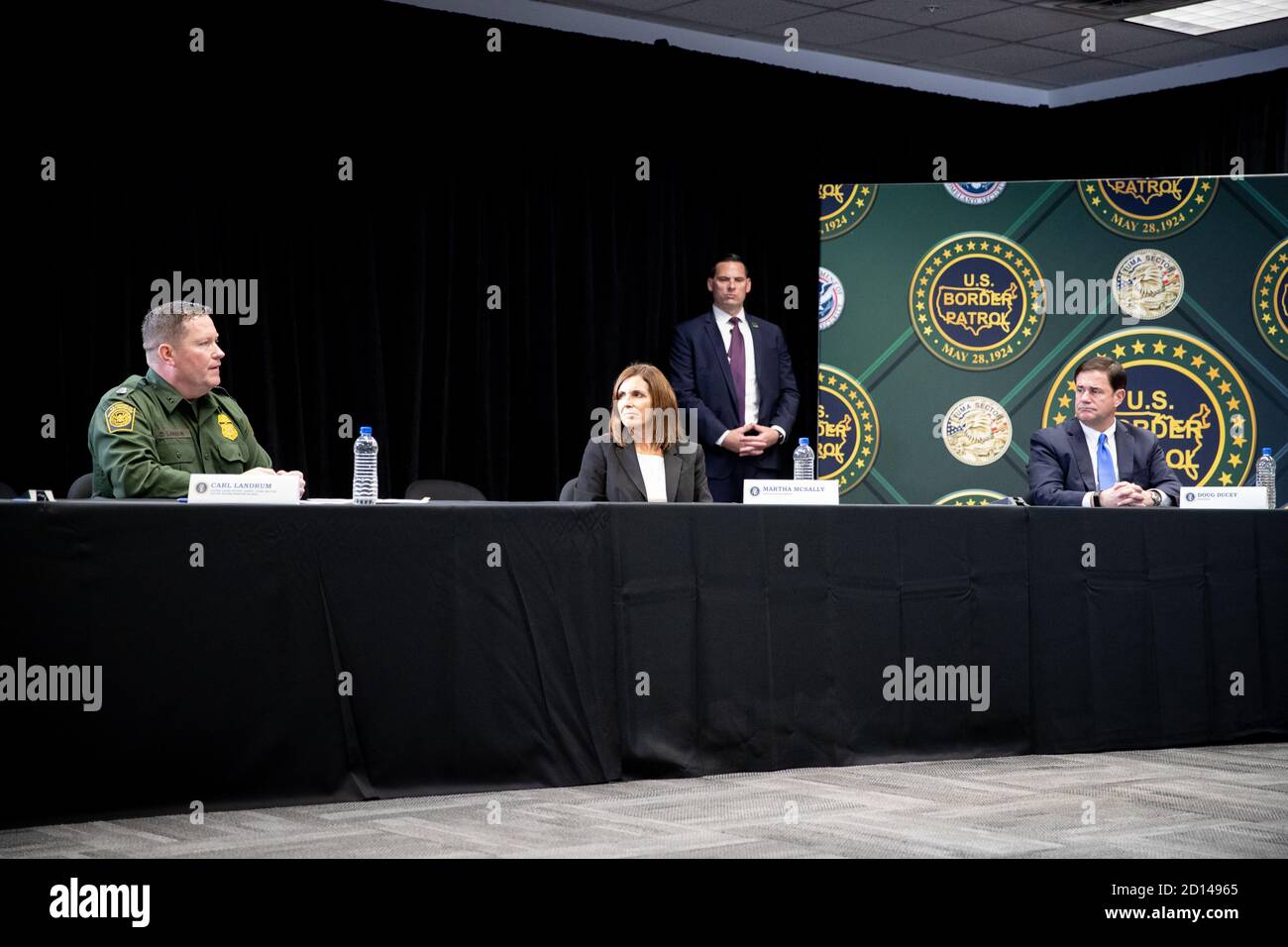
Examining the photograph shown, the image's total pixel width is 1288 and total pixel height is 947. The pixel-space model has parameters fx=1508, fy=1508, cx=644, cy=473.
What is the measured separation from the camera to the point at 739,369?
6934mm

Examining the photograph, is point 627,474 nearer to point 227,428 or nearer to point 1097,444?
point 227,428

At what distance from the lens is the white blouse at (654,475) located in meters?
4.64

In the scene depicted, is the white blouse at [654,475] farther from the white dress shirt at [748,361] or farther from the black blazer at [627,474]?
the white dress shirt at [748,361]

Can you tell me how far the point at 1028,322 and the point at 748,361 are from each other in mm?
1338

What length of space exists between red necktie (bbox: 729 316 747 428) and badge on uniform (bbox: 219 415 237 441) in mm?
3093

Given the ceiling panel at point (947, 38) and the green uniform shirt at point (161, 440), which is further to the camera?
the ceiling panel at point (947, 38)

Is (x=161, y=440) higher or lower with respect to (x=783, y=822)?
higher

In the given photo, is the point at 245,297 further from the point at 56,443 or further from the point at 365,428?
the point at 365,428

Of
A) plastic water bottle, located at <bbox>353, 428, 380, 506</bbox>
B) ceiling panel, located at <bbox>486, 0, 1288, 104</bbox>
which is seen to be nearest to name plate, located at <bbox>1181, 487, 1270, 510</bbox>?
plastic water bottle, located at <bbox>353, 428, 380, 506</bbox>

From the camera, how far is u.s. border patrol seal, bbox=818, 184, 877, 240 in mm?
7148
